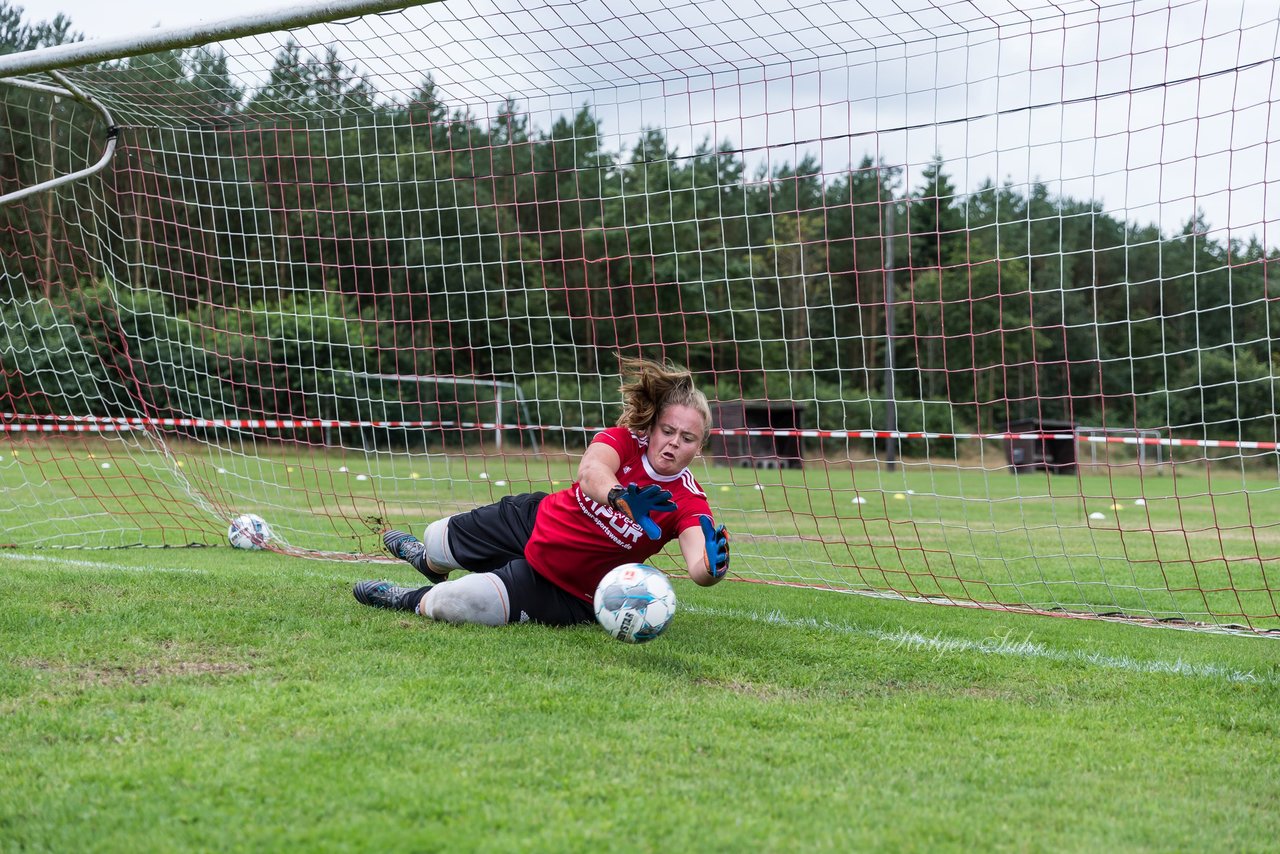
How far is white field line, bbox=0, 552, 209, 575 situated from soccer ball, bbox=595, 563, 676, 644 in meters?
2.74

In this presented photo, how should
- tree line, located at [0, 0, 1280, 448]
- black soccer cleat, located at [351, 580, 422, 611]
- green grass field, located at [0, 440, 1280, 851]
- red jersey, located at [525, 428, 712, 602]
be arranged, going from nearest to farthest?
green grass field, located at [0, 440, 1280, 851] → red jersey, located at [525, 428, 712, 602] → black soccer cleat, located at [351, 580, 422, 611] → tree line, located at [0, 0, 1280, 448]

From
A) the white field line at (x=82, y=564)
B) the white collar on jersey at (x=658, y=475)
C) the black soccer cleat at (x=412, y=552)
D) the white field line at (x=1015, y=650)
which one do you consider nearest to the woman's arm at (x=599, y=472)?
the white collar on jersey at (x=658, y=475)

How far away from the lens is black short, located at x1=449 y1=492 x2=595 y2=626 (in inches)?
193

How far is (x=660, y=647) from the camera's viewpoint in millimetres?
4598

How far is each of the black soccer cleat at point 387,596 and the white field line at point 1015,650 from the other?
1467 millimetres

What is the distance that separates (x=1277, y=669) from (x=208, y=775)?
4.17 m

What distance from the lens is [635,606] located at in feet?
14.4

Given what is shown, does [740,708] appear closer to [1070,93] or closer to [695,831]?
[695,831]

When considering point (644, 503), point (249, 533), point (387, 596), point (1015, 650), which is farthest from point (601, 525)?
point (249, 533)

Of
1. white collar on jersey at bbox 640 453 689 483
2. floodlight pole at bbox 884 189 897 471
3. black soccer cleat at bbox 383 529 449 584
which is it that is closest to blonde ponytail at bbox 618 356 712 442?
white collar on jersey at bbox 640 453 689 483

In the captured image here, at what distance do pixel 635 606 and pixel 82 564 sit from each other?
3.81 meters

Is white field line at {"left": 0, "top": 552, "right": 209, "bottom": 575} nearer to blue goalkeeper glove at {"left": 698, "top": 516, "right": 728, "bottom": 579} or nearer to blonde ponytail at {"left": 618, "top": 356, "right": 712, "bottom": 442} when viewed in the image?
blonde ponytail at {"left": 618, "top": 356, "right": 712, "bottom": 442}

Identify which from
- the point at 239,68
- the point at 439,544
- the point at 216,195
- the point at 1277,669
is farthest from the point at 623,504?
the point at 216,195

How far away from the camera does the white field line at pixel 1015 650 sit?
457 cm
